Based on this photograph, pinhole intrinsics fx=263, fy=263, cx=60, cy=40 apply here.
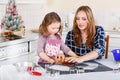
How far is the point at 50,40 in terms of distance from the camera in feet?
7.51

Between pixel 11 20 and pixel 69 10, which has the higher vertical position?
pixel 69 10

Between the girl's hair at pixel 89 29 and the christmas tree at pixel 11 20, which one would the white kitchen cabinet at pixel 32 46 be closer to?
the christmas tree at pixel 11 20

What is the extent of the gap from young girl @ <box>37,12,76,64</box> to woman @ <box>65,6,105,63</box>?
156 millimetres

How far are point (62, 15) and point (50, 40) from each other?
1.93 meters

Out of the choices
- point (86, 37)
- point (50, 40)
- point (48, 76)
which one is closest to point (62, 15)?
point (86, 37)

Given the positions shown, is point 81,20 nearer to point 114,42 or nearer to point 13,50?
point 13,50

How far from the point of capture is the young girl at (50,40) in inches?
86.4

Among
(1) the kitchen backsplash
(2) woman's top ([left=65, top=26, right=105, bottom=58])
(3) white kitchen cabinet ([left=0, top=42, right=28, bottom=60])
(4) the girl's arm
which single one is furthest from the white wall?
(4) the girl's arm

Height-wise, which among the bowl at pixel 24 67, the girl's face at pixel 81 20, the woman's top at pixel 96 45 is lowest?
the bowl at pixel 24 67

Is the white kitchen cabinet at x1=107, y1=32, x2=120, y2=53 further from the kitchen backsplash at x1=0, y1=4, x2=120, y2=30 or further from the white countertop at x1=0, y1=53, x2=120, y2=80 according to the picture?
the white countertop at x1=0, y1=53, x2=120, y2=80

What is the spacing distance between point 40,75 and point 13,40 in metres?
1.10

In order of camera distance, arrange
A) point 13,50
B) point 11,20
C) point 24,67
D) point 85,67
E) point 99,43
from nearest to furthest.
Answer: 1. point 24,67
2. point 85,67
3. point 99,43
4. point 13,50
5. point 11,20

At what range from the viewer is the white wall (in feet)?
12.1

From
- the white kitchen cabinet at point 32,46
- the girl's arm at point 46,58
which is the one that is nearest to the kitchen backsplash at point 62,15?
the white kitchen cabinet at point 32,46
